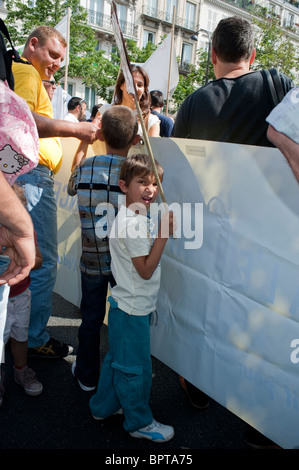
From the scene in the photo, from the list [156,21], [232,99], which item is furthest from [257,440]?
[156,21]

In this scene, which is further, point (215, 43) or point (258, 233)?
point (215, 43)

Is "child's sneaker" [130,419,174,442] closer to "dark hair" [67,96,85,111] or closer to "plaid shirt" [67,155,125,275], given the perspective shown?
"plaid shirt" [67,155,125,275]

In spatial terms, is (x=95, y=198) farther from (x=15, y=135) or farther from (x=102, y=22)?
(x=102, y=22)

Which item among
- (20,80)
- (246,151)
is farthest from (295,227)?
(20,80)

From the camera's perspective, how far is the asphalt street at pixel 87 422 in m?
1.84

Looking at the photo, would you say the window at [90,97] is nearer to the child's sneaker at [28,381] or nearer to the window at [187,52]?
the window at [187,52]

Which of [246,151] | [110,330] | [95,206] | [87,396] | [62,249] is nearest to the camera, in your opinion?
[246,151]

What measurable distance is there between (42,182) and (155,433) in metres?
1.50

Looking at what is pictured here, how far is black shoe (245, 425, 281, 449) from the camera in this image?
180 cm

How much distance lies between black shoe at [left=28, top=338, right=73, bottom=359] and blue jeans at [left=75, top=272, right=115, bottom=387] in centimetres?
36

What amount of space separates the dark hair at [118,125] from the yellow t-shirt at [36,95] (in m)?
0.49

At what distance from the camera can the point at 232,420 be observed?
6.75 feet

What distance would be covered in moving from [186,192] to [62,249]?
1453mm
